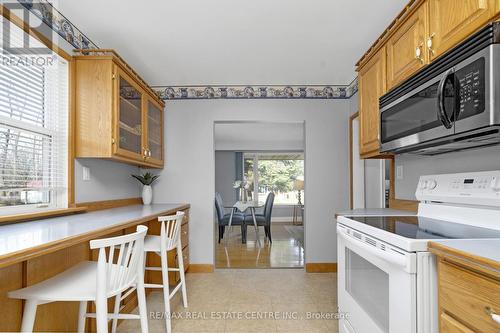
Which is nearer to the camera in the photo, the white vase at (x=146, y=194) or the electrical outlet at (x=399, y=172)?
the electrical outlet at (x=399, y=172)

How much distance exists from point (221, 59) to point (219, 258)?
8.85 ft

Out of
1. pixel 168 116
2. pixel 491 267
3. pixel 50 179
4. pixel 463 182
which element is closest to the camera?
pixel 491 267

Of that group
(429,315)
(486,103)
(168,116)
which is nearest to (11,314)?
(429,315)

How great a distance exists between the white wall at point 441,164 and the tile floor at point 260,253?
198cm

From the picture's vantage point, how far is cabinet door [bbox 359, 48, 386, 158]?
2033mm

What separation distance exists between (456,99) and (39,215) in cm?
225

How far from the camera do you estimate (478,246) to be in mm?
964

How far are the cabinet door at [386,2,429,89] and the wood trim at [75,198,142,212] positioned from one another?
236 cm

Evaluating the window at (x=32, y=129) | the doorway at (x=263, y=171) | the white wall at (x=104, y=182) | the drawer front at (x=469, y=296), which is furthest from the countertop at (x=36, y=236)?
the doorway at (x=263, y=171)

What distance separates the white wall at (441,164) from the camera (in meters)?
1.50

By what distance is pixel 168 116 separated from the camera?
369cm

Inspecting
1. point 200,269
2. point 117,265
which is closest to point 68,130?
point 117,265

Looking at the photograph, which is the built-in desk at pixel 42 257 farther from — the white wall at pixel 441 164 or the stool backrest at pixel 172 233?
the white wall at pixel 441 164

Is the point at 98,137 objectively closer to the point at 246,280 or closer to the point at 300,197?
the point at 246,280
